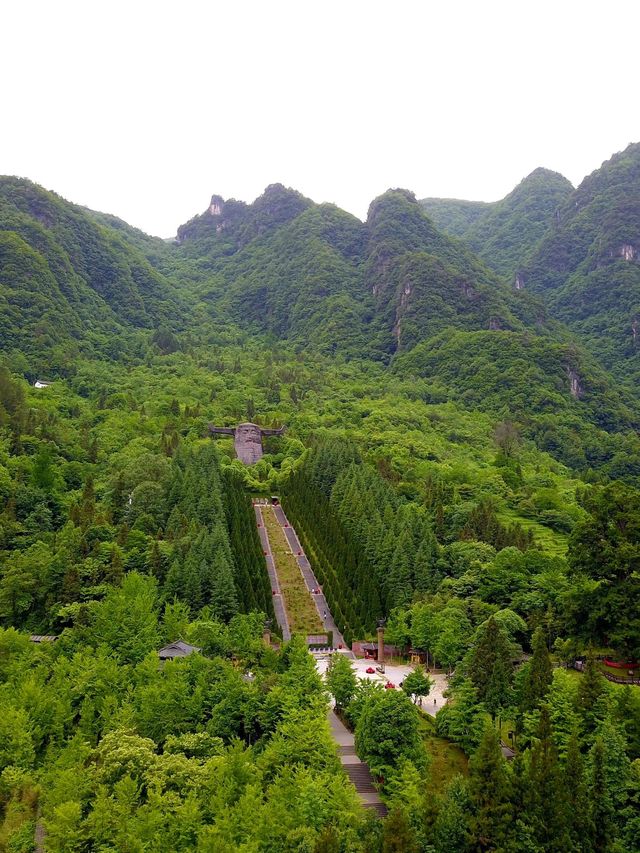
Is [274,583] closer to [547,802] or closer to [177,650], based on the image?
[177,650]

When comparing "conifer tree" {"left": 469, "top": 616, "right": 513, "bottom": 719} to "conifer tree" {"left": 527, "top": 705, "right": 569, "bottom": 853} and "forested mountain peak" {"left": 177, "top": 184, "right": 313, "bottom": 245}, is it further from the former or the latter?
"forested mountain peak" {"left": 177, "top": 184, "right": 313, "bottom": 245}

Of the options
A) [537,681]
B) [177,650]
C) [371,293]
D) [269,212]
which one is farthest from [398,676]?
[269,212]

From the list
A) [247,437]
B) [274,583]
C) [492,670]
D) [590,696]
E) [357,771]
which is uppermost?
[247,437]

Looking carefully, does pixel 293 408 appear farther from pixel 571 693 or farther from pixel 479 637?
pixel 571 693

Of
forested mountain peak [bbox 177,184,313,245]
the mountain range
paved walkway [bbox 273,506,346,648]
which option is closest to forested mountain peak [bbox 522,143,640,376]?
the mountain range

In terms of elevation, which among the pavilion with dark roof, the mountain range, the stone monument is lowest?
the pavilion with dark roof
